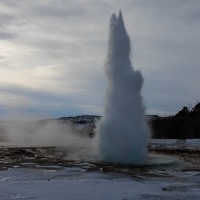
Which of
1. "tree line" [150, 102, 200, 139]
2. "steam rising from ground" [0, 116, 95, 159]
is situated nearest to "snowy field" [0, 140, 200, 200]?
"steam rising from ground" [0, 116, 95, 159]

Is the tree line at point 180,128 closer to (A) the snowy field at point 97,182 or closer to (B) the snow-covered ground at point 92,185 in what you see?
(A) the snowy field at point 97,182

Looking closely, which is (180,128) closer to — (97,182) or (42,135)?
(42,135)

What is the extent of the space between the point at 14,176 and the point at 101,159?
7894 mm

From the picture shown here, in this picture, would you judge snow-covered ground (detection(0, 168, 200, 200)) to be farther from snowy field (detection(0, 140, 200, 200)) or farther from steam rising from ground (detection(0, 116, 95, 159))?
steam rising from ground (detection(0, 116, 95, 159))

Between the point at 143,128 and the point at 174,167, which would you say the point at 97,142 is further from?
the point at 174,167

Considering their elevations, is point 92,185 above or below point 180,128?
below

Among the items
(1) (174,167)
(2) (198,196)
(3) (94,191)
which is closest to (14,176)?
(3) (94,191)

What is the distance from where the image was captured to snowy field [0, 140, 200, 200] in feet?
35.9

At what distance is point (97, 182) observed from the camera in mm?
13266

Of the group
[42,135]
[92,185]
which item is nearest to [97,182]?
[92,185]

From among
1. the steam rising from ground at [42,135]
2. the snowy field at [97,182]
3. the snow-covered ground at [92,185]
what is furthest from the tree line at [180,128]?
the snow-covered ground at [92,185]

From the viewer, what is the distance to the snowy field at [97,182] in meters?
11.0

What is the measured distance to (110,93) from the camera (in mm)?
23516

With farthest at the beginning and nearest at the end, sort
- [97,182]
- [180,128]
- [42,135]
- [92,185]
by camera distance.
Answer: [180,128] → [42,135] → [97,182] → [92,185]
